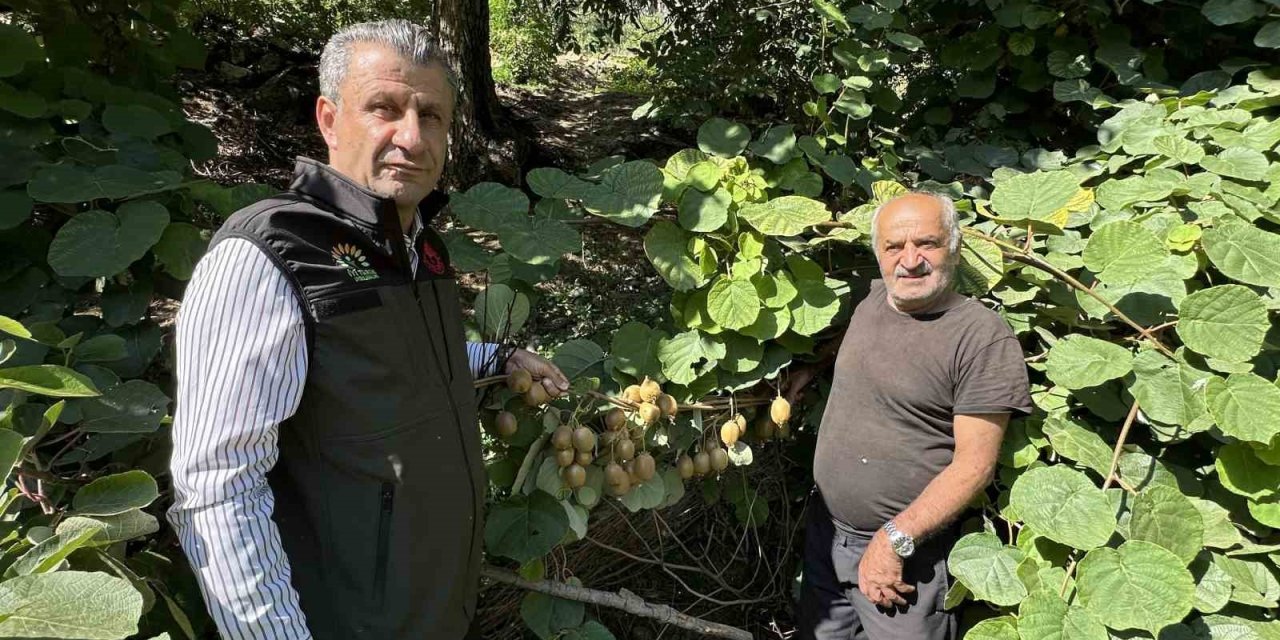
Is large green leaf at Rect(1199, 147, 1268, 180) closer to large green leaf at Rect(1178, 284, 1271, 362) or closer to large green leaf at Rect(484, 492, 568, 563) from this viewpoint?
large green leaf at Rect(1178, 284, 1271, 362)

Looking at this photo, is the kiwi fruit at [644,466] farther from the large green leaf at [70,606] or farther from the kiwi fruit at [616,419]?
the large green leaf at [70,606]

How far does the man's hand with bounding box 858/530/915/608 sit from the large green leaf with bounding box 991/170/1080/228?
0.77m

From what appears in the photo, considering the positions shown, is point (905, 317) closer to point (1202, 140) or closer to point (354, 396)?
point (1202, 140)

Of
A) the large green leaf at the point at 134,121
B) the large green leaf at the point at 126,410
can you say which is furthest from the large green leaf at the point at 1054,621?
the large green leaf at the point at 134,121

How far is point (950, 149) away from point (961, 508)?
1.57 metres

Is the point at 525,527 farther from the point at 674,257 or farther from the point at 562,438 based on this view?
the point at 674,257

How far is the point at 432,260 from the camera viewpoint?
4.34 feet

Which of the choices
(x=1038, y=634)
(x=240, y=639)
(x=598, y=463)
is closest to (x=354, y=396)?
(x=240, y=639)

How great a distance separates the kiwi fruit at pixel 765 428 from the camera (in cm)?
190

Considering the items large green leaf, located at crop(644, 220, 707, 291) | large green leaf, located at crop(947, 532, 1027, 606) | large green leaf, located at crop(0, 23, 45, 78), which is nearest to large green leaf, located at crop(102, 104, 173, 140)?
large green leaf, located at crop(0, 23, 45, 78)

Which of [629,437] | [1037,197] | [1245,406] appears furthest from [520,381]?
[1245,406]

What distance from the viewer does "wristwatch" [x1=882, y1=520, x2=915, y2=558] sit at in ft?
5.29

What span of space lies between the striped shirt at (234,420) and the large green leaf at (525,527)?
581mm

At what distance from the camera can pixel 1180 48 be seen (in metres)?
2.80
